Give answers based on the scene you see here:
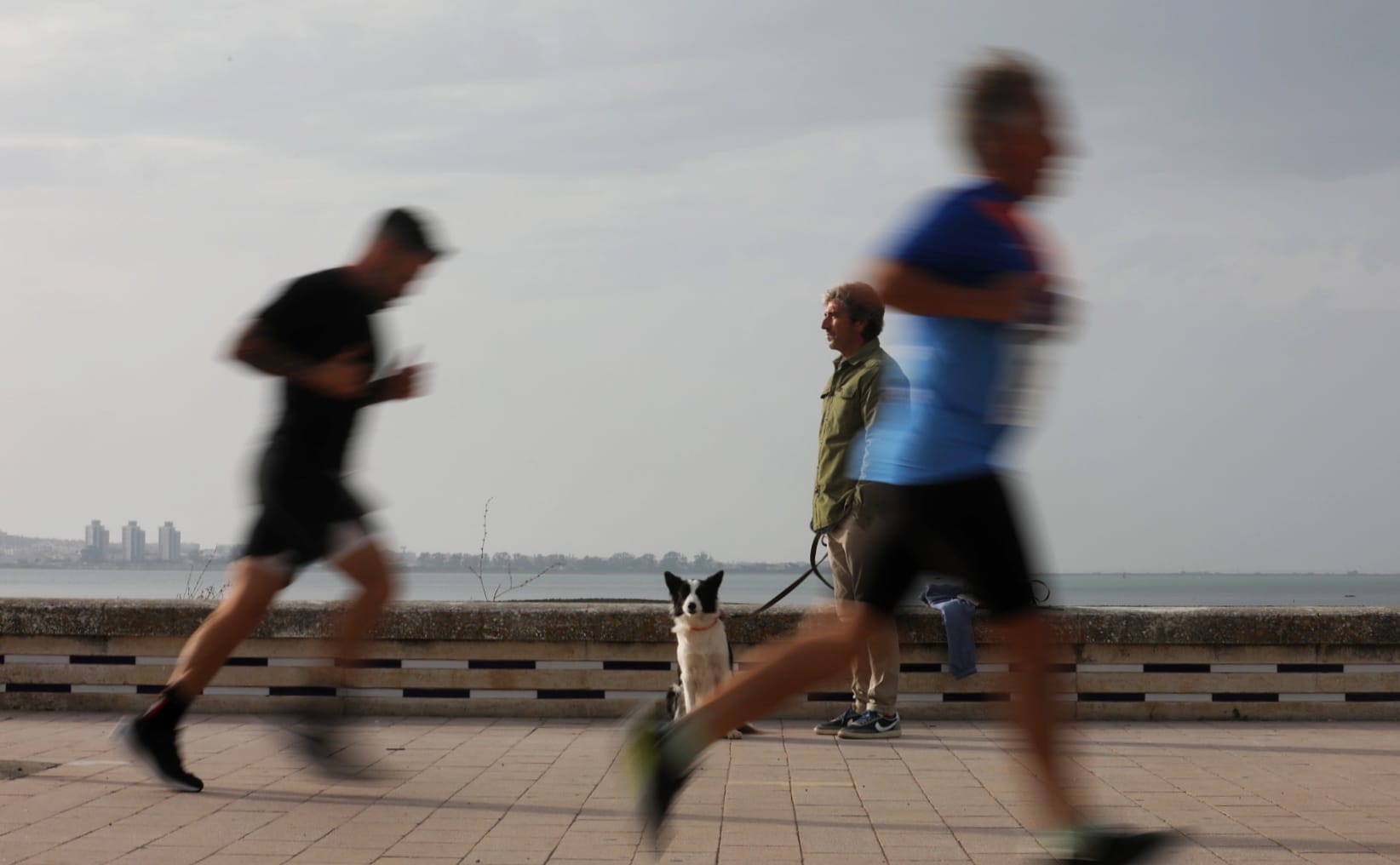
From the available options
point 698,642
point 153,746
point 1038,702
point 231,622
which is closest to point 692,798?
point 698,642

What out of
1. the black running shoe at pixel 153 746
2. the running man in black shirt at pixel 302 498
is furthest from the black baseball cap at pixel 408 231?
the black running shoe at pixel 153 746

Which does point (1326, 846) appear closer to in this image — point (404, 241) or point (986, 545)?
point (986, 545)

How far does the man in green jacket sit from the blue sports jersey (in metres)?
2.95

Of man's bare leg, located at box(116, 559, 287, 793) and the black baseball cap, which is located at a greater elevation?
the black baseball cap

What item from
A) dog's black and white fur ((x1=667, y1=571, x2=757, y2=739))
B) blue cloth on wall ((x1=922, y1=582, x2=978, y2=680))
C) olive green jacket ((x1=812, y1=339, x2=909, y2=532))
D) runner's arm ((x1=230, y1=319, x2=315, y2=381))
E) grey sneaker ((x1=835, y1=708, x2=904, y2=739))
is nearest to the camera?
runner's arm ((x1=230, y1=319, x2=315, y2=381))

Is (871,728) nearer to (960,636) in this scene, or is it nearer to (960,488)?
(960,636)

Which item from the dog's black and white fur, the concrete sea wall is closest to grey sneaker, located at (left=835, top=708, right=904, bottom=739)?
the dog's black and white fur

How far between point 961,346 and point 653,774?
1.29 metres

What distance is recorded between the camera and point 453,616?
7434mm

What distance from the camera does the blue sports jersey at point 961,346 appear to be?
3264mm

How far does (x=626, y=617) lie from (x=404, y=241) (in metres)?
3.11

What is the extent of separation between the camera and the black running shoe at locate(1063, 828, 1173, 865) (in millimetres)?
3229

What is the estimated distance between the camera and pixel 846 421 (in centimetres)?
654

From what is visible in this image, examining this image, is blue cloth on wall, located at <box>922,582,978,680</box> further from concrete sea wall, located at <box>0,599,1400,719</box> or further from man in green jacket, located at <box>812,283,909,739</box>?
man in green jacket, located at <box>812,283,909,739</box>
